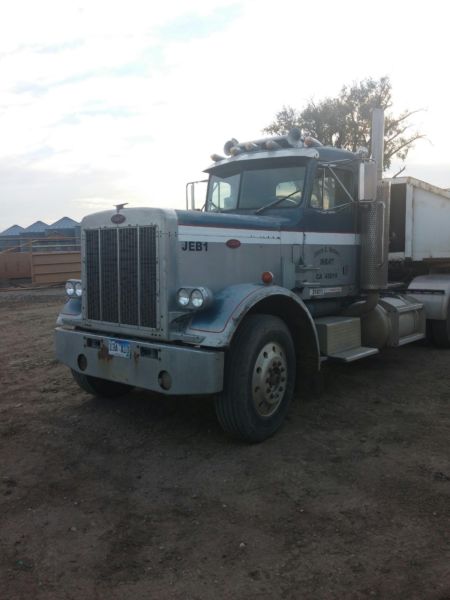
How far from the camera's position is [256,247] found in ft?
17.9

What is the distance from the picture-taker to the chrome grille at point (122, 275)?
15.9ft

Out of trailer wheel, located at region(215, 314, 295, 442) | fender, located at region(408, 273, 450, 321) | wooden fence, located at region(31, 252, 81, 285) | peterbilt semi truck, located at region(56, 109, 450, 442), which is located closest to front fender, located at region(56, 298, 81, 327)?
peterbilt semi truck, located at region(56, 109, 450, 442)

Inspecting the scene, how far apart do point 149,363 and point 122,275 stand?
0.91m

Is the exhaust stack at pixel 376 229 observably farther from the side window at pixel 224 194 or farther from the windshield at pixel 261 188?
the side window at pixel 224 194

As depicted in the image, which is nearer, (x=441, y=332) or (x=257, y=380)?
(x=257, y=380)

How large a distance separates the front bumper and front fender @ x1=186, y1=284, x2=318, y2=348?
0.44ft

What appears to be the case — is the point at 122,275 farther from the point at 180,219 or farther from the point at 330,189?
the point at 330,189

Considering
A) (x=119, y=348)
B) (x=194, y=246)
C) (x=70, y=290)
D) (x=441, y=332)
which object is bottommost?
(x=441, y=332)

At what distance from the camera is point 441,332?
8.55 meters

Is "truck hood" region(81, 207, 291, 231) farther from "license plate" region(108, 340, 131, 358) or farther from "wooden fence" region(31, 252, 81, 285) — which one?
"wooden fence" region(31, 252, 81, 285)

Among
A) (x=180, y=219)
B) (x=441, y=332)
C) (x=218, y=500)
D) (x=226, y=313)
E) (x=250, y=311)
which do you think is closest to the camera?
(x=218, y=500)

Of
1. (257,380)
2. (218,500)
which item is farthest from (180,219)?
(218,500)

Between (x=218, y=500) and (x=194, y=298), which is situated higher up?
(x=194, y=298)

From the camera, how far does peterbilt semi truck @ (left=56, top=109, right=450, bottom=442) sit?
470 cm
